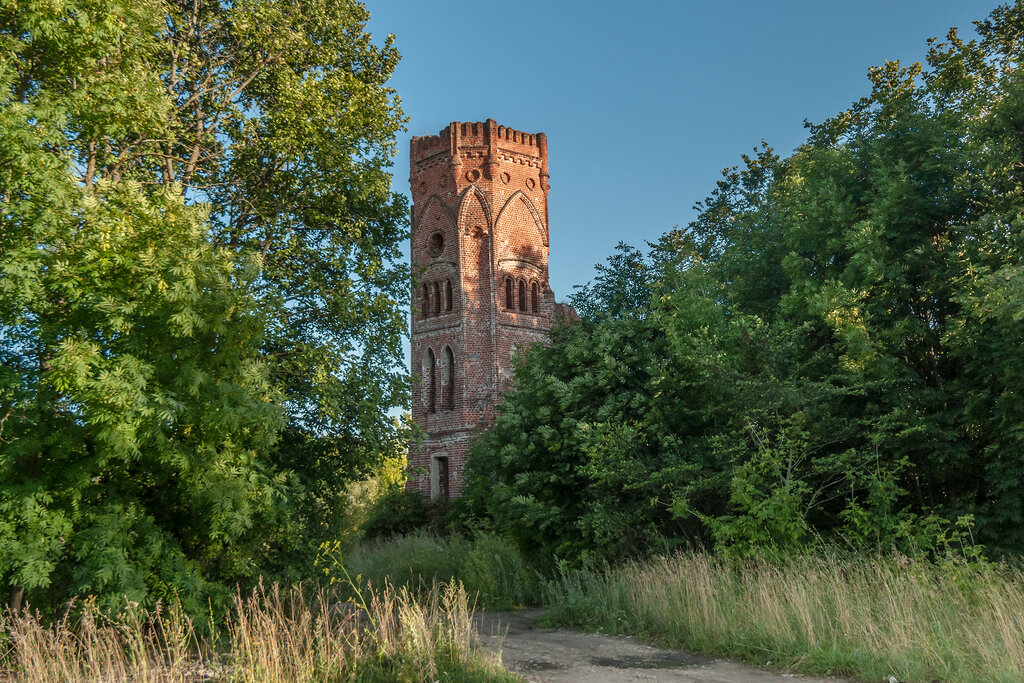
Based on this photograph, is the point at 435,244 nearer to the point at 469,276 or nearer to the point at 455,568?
the point at 469,276

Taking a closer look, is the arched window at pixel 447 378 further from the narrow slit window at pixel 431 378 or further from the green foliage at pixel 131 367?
the green foliage at pixel 131 367

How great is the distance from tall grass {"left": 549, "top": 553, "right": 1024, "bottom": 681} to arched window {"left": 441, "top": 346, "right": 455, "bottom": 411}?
1932cm

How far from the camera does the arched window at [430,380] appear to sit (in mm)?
29672

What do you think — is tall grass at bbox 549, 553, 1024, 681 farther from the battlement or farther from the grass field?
the battlement

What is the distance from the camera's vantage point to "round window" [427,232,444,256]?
30.6 meters

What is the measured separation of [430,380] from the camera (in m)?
29.9

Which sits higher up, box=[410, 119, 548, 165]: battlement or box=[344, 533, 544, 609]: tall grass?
box=[410, 119, 548, 165]: battlement

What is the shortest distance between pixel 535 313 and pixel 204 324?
23.6 m

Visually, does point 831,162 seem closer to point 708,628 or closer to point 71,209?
point 708,628

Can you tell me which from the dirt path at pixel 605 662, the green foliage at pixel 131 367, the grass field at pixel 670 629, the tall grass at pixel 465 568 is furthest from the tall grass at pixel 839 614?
the green foliage at pixel 131 367

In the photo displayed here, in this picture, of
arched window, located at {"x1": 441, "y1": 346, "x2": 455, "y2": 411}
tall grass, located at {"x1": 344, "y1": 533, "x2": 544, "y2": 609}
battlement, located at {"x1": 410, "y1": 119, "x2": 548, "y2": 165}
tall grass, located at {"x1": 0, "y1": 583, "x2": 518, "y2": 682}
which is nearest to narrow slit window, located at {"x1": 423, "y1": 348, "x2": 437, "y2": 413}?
arched window, located at {"x1": 441, "y1": 346, "x2": 455, "y2": 411}

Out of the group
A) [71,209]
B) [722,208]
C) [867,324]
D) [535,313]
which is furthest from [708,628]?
[535,313]

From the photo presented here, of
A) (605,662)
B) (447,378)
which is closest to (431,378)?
(447,378)

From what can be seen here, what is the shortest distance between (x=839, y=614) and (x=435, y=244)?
82.0 feet
